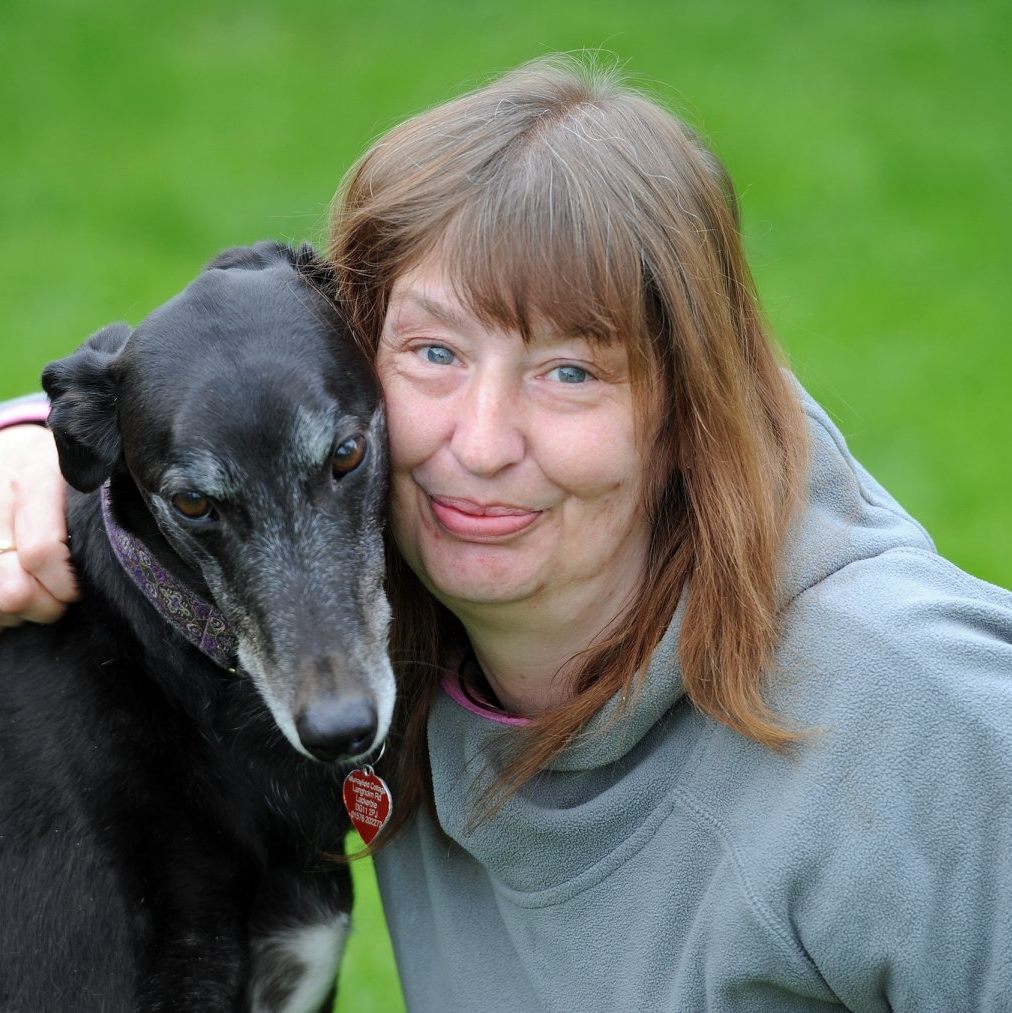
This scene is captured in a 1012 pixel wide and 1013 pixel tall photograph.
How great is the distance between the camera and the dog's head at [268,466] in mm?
2424

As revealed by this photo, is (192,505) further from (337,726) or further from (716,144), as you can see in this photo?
(716,144)

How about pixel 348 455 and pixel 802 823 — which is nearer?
pixel 802 823

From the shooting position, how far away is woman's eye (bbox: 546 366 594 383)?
7.81 ft

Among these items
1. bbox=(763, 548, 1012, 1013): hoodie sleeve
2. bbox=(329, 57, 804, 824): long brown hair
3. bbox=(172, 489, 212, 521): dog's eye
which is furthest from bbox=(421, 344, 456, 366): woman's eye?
bbox=(763, 548, 1012, 1013): hoodie sleeve

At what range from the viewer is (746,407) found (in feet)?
8.16

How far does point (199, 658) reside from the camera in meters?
2.72

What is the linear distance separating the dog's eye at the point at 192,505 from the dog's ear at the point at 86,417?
0.20 metres

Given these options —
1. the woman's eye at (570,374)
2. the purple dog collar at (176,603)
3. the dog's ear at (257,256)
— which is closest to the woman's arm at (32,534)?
the purple dog collar at (176,603)

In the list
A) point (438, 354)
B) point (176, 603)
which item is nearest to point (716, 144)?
point (438, 354)

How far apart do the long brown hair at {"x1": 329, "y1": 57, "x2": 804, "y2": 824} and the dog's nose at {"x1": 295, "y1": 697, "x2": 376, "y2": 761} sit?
0.97 ft

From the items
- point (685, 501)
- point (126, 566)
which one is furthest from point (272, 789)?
point (685, 501)

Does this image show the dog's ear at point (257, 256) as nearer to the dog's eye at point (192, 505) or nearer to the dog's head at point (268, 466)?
the dog's head at point (268, 466)

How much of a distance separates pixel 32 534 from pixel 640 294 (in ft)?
3.88

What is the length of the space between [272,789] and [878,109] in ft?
24.7
